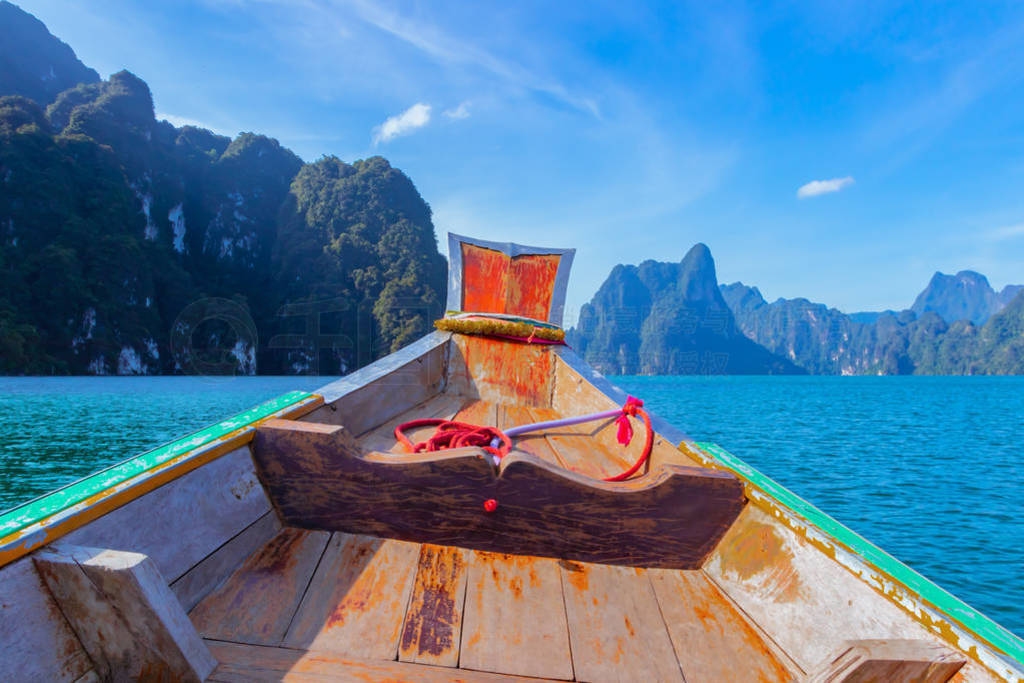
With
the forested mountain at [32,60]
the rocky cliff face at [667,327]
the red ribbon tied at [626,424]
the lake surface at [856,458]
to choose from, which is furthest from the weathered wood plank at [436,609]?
the rocky cliff face at [667,327]

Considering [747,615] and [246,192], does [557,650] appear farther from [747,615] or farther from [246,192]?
[246,192]

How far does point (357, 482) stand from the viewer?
1.43 meters

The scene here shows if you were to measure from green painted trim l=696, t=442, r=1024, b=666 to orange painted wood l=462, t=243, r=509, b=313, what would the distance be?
10.8ft

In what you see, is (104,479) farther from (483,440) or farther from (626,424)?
(626,424)

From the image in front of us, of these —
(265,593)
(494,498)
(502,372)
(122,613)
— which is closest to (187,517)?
(265,593)

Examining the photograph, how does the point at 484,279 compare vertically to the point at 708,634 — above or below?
above

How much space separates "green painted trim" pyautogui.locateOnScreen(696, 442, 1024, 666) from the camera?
862 mm

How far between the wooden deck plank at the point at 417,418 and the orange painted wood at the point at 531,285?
51.1 inches

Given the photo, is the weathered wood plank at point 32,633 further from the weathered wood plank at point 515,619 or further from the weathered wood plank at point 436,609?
the weathered wood plank at point 515,619

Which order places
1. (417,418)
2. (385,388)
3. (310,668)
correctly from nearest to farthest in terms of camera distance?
(310,668), (385,388), (417,418)

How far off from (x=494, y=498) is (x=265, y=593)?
615 mm

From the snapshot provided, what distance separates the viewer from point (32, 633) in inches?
32.5

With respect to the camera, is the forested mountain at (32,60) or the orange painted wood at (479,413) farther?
the forested mountain at (32,60)

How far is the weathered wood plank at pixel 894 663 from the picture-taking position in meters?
0.79
